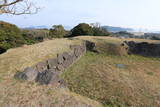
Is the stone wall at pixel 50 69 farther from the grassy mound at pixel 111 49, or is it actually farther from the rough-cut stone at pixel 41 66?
the grassy mound at pixel 111 49

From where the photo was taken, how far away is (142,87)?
5.29 meters

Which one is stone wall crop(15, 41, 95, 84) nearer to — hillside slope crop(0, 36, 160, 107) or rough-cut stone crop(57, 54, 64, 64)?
rough-cut stone crop(57, 54, 64, 64)

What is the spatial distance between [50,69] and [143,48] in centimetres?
905

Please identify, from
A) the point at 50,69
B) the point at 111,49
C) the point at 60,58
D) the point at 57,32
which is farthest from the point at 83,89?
the point at 57,32

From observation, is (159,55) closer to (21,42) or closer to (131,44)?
(131,44)

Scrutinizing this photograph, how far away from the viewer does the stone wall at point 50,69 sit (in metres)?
4.12

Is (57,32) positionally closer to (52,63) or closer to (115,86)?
(52,63)

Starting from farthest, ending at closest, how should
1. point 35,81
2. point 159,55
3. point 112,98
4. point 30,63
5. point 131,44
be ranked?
point 131,44 → point 159,55 → point 30,63 → point 112,98 → point 35,81

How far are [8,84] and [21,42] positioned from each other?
432 inches

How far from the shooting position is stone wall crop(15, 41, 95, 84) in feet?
13.5

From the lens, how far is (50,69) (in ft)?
18.6

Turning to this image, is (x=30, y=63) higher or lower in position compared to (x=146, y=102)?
higher

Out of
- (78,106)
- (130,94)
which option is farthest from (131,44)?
(78,106)

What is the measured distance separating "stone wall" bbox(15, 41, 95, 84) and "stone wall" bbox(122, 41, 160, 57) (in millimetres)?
5143
